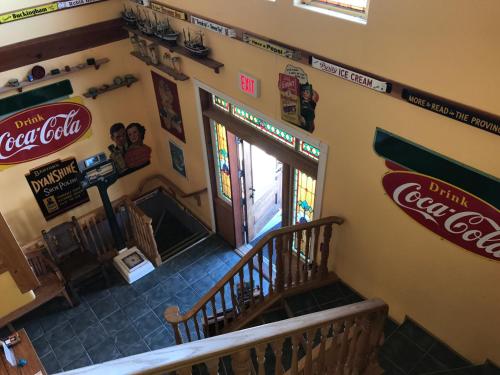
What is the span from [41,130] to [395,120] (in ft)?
15.7

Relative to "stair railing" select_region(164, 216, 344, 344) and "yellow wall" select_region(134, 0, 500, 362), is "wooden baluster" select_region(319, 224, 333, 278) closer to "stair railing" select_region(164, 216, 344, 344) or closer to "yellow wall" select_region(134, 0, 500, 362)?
"stair railing" select_region(164, 216, 344, 344)

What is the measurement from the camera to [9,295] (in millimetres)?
3607

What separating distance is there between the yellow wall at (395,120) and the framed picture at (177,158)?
2.04 meters

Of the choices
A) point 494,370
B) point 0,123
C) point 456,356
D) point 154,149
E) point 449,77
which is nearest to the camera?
point 449,77

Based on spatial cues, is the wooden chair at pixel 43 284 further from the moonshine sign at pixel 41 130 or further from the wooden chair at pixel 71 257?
the moonshine sign at pixel 41 130

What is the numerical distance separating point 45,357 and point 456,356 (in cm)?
497

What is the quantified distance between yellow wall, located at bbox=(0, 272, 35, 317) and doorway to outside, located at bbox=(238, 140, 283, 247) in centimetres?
317

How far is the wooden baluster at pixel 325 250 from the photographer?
441cm

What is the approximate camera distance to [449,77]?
Answer: 283 centimetres

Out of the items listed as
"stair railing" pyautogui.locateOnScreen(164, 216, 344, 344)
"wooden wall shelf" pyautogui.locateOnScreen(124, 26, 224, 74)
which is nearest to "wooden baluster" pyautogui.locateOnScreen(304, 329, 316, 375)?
"stair railing" pyautogui.locateOnScreen(164, 216, 344, 344)

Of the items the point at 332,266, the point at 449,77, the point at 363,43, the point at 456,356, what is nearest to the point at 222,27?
the point at 363,43

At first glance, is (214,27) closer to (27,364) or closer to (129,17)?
(129,17)

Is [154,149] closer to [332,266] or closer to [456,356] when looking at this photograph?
[332,266]

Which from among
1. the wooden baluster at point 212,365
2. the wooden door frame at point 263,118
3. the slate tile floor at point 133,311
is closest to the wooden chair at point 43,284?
the slate tile floor at point 133,311
